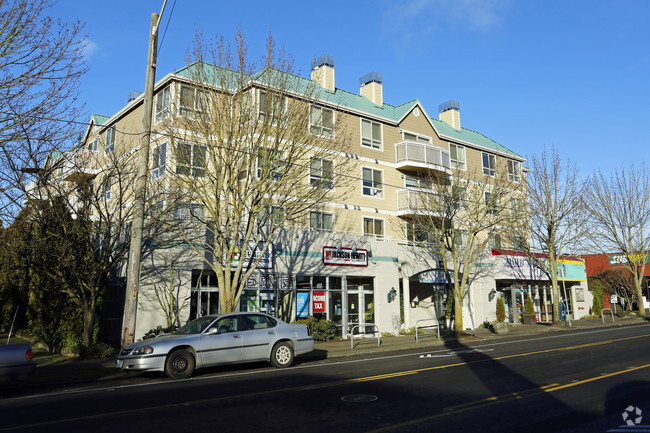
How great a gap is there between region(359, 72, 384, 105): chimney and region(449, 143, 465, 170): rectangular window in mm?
6227

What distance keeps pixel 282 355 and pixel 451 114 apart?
29.1 meters


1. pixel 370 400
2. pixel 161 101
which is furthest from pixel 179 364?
pixel 161 101

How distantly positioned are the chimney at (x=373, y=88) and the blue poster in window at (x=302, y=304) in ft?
50.4

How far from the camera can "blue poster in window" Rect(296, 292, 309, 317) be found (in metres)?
22.3

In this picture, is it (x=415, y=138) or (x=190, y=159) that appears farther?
→ (x=415, y=138)

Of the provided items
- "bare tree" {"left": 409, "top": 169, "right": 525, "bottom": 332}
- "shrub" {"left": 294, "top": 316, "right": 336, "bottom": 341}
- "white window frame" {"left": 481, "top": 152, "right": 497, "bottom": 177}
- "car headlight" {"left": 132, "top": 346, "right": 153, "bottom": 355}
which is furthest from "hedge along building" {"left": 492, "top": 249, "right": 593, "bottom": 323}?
"car headlight" {"left": 132, "top": 346, "right": 153, "bottom": 355}

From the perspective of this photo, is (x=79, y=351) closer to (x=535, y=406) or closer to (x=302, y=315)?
(x=302, y=315)

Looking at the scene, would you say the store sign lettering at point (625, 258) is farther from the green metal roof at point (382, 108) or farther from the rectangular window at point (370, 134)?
the rectangular window at point (370, 134)

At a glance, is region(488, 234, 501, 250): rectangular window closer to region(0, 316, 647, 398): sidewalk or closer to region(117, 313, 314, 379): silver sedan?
region(0, 316, 647, 398): sidewalk

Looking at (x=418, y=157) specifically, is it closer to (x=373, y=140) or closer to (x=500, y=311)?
(x=373, y=140)

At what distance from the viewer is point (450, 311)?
30391 mm

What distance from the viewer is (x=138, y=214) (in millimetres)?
13391

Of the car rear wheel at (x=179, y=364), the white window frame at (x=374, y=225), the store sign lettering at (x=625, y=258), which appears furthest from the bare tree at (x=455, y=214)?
the car rear wheel at (x=179, y=364)

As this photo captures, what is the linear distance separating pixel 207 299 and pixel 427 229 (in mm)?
12207
